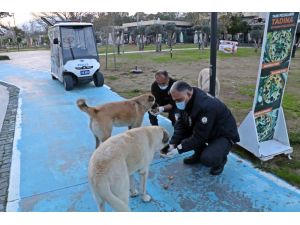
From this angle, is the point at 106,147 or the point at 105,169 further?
the point at 106,147

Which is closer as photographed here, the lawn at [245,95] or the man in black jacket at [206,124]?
the man in black jacket at [206,124]

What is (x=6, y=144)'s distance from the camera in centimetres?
546

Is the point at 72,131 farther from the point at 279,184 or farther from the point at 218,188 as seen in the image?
the point at 279,184

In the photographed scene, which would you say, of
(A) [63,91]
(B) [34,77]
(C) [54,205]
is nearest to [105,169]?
(C) [54,205]

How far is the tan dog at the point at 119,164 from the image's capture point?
2611 millimetres

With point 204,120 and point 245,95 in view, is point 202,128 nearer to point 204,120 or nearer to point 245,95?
point 204,120

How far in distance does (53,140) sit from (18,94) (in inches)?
201

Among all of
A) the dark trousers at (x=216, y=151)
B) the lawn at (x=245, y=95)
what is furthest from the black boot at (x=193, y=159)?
the lawn at (x=245, y=95)

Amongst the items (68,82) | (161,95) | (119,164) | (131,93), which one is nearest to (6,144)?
(161,95)

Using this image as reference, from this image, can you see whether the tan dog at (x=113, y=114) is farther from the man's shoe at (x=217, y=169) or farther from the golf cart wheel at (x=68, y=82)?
the golf cart wheel at (x=68, y=82)

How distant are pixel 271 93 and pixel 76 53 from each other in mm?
7617

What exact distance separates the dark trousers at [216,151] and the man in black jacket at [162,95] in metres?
1.65

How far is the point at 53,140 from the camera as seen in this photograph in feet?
18.5

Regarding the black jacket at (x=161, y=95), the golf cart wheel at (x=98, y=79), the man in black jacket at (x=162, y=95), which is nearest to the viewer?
the man in black jacket at (x=162, y=95)
